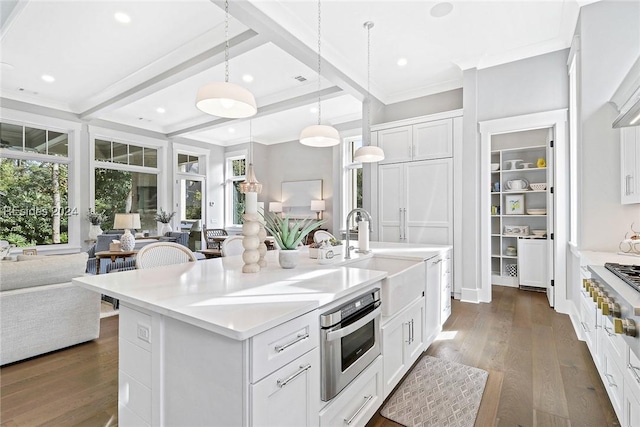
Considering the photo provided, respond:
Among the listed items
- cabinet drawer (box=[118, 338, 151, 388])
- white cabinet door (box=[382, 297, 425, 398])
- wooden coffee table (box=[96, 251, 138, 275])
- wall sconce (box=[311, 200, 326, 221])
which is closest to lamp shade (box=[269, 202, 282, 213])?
wall sconce (box=[311, 200, 326, 221])

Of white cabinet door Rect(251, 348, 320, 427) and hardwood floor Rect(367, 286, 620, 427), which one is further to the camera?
hardwood floor Rect(367, 286, 620, 427)

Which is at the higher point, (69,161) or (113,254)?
(69,161)

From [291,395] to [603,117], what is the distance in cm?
347

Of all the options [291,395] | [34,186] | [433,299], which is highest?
[34,186]

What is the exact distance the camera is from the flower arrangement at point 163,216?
24.4 ft

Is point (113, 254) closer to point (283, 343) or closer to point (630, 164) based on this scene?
point (283, 343)

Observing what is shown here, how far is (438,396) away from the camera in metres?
2.00

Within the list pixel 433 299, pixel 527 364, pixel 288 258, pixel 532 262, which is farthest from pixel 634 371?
pixel 532 262

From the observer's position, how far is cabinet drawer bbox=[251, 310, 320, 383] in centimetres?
99

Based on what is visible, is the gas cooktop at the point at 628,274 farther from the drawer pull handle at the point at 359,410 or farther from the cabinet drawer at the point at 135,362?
the cabinet drawer at the point at 135,362

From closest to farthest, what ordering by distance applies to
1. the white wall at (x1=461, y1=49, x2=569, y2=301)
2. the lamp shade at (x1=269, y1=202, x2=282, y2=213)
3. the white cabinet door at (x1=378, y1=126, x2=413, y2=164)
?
the white wall at (x1=461, y1=49, x2=569, y2=301) → the white cabinet door at (x1=378, y1=126, x2=413, y2=164) → the lamp shade at (x1=269, y1=202, x2=282, y2=213)

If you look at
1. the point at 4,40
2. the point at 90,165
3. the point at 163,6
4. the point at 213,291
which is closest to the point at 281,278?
the point at 213,291

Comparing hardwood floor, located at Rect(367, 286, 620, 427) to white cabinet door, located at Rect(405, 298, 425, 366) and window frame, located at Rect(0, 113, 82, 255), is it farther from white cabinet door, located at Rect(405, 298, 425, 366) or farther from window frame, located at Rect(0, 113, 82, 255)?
window frame, located at Rect(0, 113, 82, 255)

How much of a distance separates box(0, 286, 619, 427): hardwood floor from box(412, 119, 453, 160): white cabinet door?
233 cm
